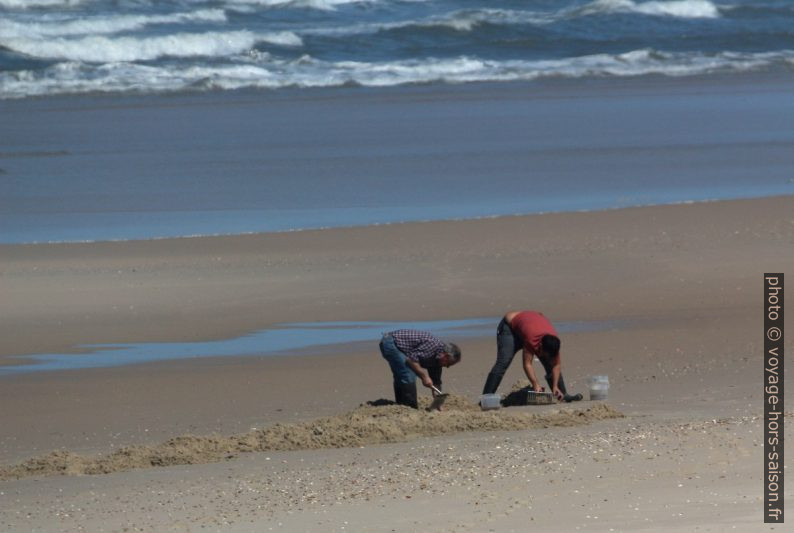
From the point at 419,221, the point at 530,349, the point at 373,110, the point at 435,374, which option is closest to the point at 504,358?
the point at 530,349

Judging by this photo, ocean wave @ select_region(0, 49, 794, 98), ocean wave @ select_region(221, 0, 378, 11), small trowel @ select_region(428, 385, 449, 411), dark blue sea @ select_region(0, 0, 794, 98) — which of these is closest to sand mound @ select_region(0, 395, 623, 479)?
small trowel @ select_region(428, 385, 449, 411)

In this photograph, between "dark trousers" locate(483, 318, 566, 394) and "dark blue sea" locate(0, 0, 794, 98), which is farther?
"dark blue sea" locate(0, 0, 794, 98)

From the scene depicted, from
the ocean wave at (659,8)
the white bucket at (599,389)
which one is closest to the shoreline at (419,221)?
the white bucket at (599,389)

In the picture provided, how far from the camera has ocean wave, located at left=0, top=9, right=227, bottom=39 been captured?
36562 millimetres

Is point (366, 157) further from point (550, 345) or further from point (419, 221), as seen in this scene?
point (550, 345)

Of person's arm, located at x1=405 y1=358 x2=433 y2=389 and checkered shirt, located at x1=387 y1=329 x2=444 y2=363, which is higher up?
checkered shirt, located at x1=387 y1=329 x2=444 y2=363

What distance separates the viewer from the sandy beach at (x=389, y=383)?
240 inches

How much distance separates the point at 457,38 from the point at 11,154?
18.5 m

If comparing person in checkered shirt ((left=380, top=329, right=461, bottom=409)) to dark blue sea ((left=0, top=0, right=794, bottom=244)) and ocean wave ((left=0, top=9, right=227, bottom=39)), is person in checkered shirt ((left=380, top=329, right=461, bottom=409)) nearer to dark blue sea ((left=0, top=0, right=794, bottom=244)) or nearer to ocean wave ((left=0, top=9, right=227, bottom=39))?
dark blue sea ((left=0, top=0, right=794, bottom=244))

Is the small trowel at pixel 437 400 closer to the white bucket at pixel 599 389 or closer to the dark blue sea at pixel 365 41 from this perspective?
the white bucket at pixel 599 389

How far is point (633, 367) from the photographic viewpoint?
9.56m

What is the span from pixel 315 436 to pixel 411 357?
110 cm

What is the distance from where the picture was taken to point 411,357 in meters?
8.51

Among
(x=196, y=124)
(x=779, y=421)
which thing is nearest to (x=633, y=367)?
(x=779, y=421)
